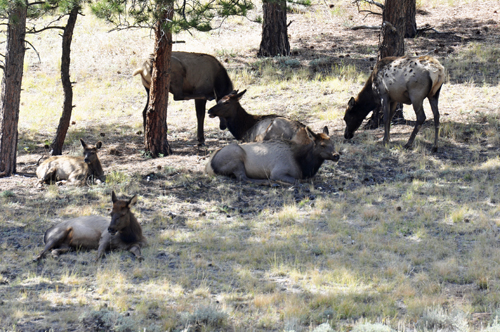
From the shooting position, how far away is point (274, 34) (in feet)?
73.4

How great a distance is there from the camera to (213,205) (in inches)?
436

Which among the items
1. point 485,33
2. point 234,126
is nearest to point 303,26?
point 485,33

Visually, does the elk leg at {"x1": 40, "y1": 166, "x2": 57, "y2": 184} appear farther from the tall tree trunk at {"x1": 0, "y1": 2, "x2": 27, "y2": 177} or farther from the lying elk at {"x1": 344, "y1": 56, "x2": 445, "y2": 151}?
the lying elk at {"x1": 344, "y1": 56, "x2": 445, "y2": 151}

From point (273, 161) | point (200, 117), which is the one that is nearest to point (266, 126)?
point (273, 161)

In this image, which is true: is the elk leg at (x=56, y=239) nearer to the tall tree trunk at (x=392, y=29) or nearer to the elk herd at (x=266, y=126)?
the elk herd at (x=266, y=126)

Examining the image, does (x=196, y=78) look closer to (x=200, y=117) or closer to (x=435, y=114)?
(x=200, y=117)

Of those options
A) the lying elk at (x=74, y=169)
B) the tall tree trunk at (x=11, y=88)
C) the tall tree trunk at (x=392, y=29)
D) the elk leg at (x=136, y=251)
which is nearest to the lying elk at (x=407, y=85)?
the tall tree trunk at (x=392, y=29)

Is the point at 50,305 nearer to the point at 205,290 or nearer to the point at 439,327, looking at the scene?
the point at 205,290

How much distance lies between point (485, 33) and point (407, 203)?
15.2 meters

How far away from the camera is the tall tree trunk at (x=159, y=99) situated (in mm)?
13656

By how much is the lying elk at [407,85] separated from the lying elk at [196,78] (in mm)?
4012

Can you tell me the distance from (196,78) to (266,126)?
2.76m

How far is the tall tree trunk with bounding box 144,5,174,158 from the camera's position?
1366 centimetres

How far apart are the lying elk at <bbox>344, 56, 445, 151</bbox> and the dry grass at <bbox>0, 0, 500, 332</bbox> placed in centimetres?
85
